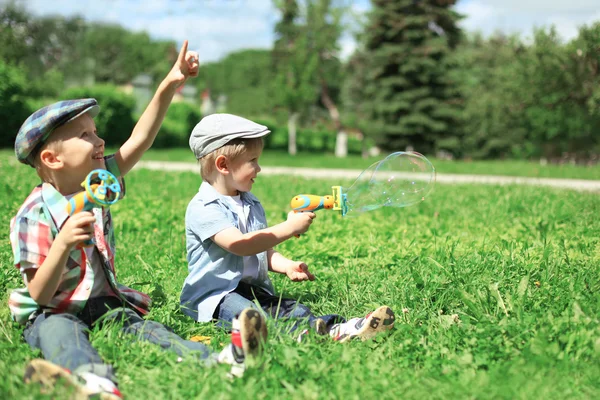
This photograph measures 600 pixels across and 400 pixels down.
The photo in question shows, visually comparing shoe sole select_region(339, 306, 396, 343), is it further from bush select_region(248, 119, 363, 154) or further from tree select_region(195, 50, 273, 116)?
tree select_region(195, 50, 273, 116)

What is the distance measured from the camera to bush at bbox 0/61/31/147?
2006 cm

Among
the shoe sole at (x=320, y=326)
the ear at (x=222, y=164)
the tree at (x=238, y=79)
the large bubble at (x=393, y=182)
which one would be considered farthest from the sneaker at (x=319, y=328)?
the tree at (x=238, y=79)

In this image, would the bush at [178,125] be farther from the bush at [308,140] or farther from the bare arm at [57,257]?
the bare arm at [57,257]

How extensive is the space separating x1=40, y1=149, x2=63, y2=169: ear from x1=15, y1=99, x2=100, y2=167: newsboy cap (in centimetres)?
6

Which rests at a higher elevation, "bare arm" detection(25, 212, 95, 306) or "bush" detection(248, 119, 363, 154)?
"bush" detection(248, 119, 363, 154)

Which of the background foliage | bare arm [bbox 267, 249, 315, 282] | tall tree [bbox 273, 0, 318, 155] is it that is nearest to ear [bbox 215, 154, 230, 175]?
bare arm [bbox 267, 249, 315, 282]

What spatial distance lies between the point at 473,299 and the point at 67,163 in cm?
222

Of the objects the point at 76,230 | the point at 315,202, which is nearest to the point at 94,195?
the point at 76,230

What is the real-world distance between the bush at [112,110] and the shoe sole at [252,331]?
2393 centimetres

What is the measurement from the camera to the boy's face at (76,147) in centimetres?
282

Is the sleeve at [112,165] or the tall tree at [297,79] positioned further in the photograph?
the tall tree at [297,79]

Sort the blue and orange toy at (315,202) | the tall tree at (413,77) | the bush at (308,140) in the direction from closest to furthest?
the blue and orange toy at (315,202), the tall tree at (413,77), the bush at (308,140)

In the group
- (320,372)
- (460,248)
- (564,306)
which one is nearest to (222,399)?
(320,372)

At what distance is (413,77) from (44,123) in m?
30.3
